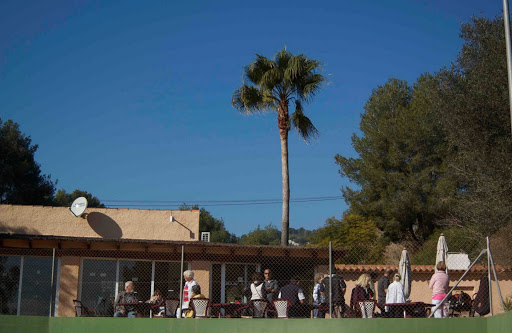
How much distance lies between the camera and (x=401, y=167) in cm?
3625

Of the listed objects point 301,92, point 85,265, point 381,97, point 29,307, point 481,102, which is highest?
point 381,97

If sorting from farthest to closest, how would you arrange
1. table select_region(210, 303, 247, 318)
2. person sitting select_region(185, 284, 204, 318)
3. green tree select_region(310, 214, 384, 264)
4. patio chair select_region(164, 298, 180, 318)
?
green tree select_region(310, 214, 384, 264), patio chair select_region(164, 298, 180, 318), table select_region(210, 303, 247, 318), person sitting select_region(185, 284, 204, 318)

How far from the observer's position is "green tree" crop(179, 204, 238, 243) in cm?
6205

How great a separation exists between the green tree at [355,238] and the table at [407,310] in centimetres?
1847

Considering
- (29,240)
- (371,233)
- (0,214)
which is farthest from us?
(371,233)

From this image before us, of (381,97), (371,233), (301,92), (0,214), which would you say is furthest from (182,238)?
(381,97)

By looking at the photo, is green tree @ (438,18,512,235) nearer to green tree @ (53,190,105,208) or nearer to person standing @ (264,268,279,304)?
person standing @ (264,268,279,304)

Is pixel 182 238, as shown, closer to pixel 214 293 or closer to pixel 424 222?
pixel 214 293

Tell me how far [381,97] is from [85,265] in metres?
A: 26.0

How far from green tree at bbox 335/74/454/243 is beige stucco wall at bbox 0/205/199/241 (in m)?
15.9

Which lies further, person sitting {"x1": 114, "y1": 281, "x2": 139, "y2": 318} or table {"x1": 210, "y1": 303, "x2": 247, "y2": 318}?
person sitting {"x1": 114, "y1": 281, "x2": 139, "y2": 318}

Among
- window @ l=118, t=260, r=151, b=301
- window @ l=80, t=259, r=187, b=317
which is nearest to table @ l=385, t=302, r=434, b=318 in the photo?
window @ l=80, t=259, r=187, b=317

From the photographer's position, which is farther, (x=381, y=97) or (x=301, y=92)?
(x=381, y=97)

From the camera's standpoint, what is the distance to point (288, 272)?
17844 mm
